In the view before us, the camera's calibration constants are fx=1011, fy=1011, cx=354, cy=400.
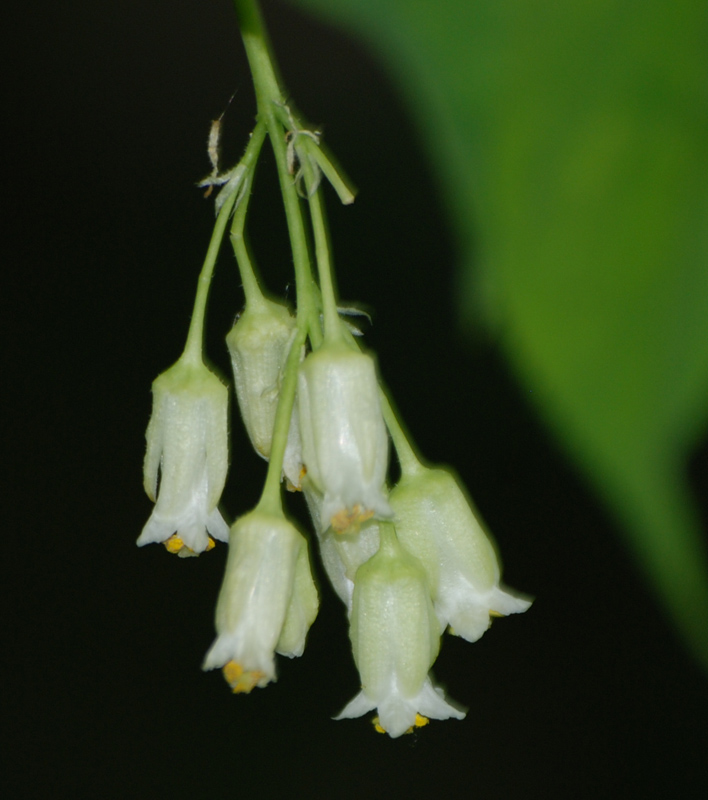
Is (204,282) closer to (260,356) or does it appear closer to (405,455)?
(260,356)

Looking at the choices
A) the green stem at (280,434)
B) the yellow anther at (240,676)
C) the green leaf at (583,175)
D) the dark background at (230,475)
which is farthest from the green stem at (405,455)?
the dark background at (230,475)

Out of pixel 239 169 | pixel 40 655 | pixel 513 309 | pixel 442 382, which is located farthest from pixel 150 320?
pixel 513 309

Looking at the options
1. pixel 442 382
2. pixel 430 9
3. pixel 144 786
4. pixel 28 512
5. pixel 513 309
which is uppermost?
pixel 430 9

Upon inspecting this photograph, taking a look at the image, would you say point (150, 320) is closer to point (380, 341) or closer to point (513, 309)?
point (380, 341)

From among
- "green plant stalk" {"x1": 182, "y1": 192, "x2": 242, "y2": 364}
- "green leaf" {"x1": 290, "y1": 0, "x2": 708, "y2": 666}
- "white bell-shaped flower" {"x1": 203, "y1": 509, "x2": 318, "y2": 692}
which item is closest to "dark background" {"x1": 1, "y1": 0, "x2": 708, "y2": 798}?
"green plant stalk" {"x1": 182, "y1": 192, "x2": 242, "y2": 364}

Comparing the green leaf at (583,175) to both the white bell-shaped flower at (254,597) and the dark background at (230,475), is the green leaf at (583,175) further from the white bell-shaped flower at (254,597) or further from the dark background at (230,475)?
the dark background at (230,475)

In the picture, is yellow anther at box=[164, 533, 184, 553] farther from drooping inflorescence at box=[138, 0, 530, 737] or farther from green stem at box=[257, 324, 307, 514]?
green stem at box=[257, 324, 307, 514]
